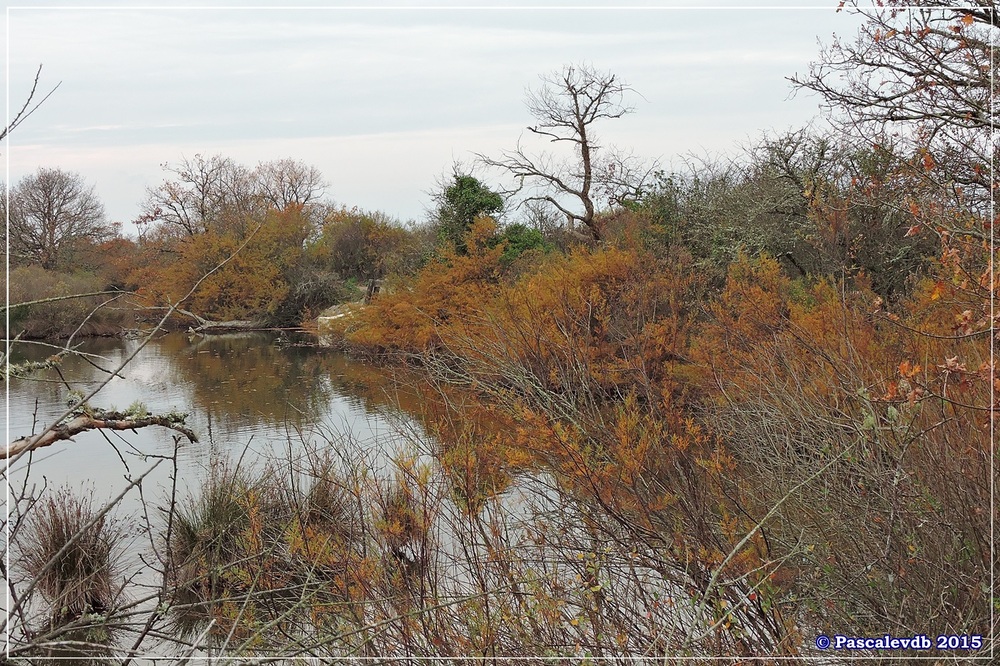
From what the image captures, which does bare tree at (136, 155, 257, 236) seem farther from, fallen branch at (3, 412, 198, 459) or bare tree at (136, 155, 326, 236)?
fallen branch at (3, 412, 198, 459)

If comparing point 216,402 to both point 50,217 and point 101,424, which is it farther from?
point 101,424

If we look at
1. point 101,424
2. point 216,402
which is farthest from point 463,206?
point 101,424

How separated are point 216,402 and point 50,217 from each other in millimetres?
4849

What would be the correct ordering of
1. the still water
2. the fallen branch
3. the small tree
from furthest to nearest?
the small tree < the still water < the fallen branch

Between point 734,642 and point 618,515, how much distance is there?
2.60 feet

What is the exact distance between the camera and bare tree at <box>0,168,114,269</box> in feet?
45.1

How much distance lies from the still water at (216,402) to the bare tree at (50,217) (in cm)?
207

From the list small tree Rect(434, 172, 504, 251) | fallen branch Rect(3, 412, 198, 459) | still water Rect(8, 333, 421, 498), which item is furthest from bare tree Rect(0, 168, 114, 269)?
fallen branch Rect(3, 412, 198, 459)

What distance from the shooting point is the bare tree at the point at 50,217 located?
13734 millimetres

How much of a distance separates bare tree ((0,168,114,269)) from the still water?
207 centimetres

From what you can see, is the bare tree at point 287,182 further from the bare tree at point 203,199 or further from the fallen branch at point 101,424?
the fallen branch at point 101,424

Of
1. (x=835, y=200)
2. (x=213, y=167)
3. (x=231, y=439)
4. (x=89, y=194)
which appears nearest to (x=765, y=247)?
(x=835, y=200)

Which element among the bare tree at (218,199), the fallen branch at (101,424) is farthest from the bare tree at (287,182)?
the fallen branch at (101,424)

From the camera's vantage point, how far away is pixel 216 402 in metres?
16.7
